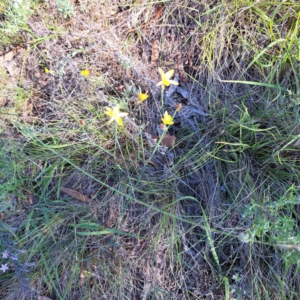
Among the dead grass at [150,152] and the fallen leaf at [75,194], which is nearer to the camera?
the dead grass at [150,152]

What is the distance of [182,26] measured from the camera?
5.34ft

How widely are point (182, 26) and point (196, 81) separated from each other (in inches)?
13.1

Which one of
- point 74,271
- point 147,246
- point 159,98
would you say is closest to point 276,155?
point 159,98

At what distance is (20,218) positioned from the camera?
1.60m

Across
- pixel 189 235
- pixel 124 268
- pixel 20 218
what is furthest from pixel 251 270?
pixel 20 218

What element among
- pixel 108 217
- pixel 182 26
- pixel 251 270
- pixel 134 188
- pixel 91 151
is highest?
pixel 182 26

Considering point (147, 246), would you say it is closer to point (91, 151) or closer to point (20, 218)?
point (91, 151)

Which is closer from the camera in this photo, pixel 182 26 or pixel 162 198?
pixel 162 198

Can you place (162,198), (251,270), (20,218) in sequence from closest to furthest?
(251,270) < (162,198) < (20,218)

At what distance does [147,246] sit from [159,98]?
781mm

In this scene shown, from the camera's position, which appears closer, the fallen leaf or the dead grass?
the dead grass

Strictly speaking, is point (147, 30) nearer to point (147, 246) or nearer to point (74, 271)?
point (147, 246)

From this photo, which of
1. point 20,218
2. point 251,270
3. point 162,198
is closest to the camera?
point 251,270

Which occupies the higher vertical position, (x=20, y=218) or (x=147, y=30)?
(x=147, y=30)
